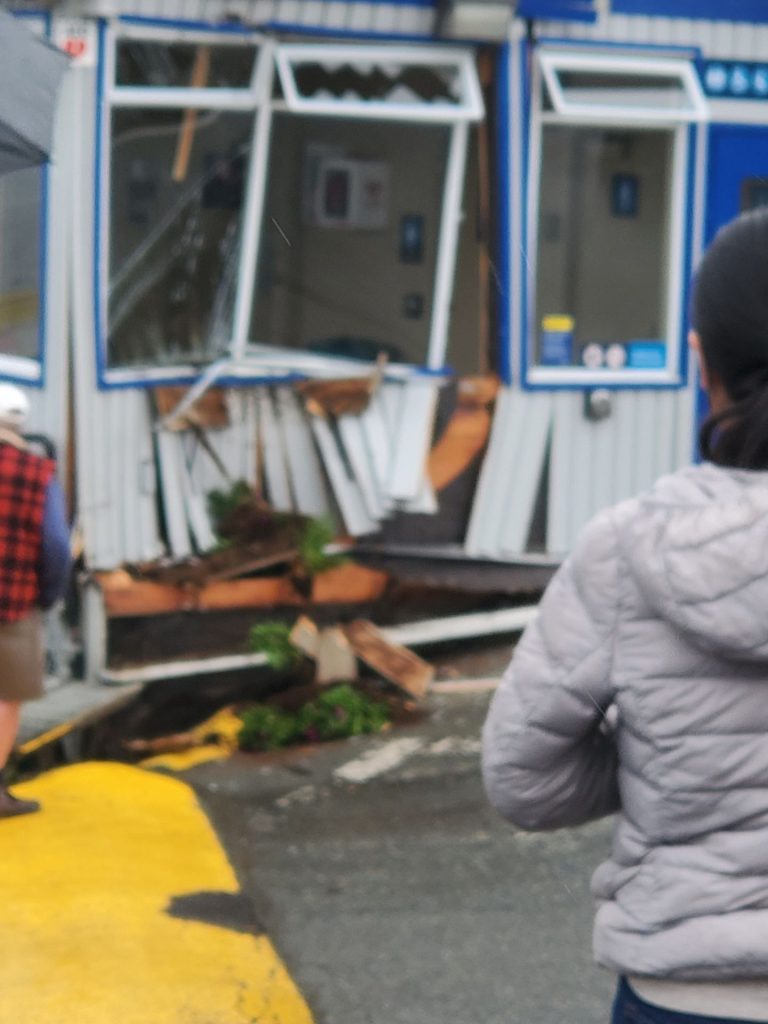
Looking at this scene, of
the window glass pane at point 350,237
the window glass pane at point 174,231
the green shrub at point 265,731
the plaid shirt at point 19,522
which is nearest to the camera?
the plaid shirt at point 19,522

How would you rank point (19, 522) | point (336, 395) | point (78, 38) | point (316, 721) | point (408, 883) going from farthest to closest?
point (336, 395) → point (78, 38) → point (316, 721) → point (19, 522) → point (408, 883)

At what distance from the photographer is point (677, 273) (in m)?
9.52

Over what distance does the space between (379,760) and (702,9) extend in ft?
15.1

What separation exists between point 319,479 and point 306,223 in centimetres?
134

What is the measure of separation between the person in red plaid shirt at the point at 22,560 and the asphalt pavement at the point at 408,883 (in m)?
0.89

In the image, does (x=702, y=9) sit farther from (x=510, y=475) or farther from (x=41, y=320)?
(x=41, y=320)

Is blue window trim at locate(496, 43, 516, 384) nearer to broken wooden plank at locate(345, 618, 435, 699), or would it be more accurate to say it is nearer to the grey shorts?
broken wooden plank at locate(345, 618, 435, 699)

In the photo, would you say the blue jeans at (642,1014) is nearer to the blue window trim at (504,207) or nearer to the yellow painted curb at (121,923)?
the yellow painted curb at (121,923)


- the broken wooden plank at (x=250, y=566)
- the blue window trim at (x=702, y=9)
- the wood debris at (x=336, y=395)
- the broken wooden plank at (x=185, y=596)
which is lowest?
the broken wooden plank at (x=185, y=596)

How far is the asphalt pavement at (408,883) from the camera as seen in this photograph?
5.11m

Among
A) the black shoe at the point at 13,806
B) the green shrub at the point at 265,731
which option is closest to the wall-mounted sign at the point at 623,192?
the green shrub at the point at 265,731

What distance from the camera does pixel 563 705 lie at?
2.36 meters

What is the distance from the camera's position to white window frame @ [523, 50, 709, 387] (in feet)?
29.7

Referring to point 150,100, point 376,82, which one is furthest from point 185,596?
point 376,82
